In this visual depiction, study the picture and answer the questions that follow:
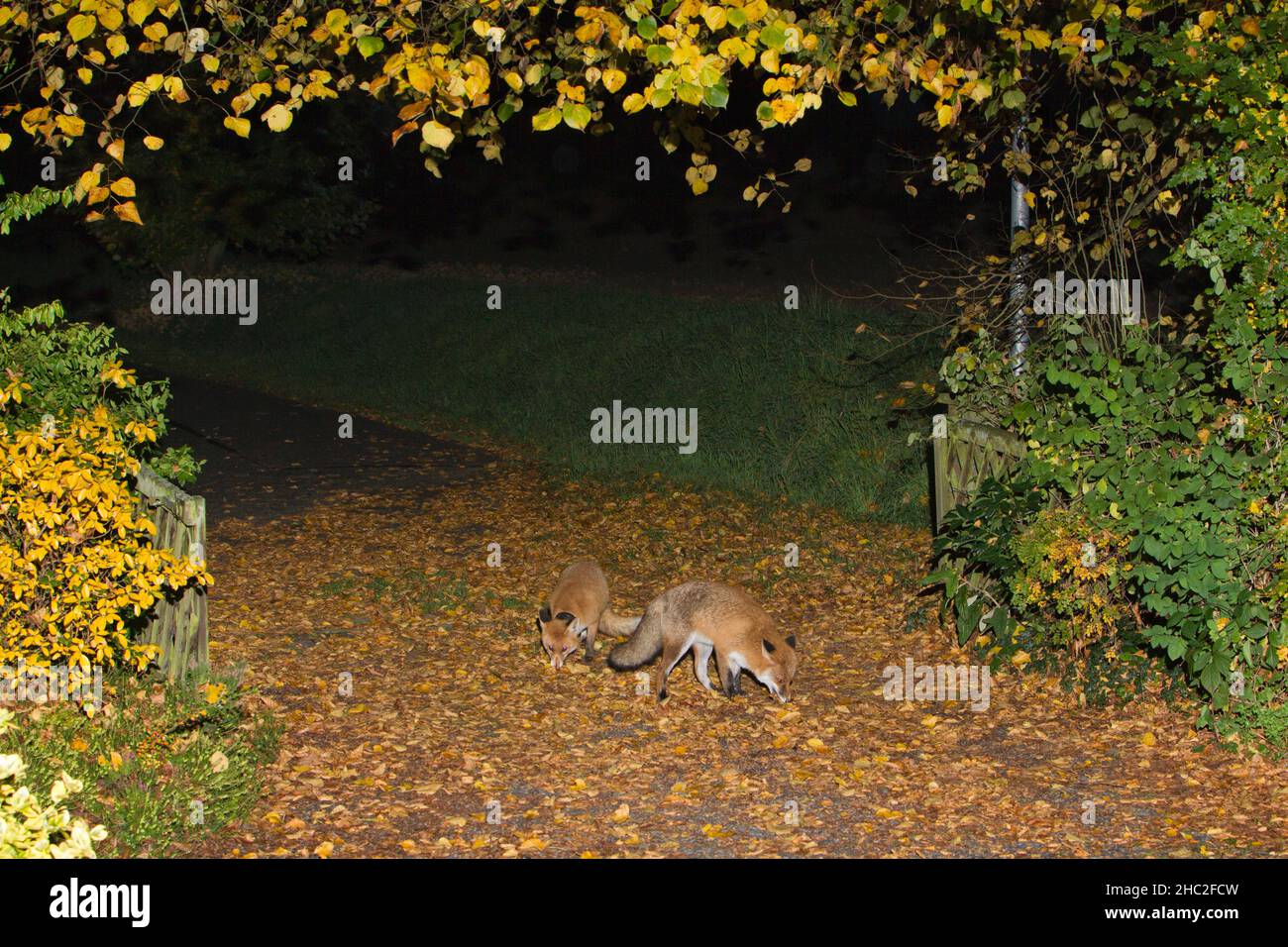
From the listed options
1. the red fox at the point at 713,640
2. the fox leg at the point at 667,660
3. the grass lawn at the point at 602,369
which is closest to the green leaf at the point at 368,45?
the red fox at the point at 713,640

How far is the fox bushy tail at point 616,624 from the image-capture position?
10086 millimetres

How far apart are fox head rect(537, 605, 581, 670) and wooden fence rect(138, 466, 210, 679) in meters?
2.50

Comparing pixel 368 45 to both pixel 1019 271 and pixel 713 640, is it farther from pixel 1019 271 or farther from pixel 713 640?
pixel 1019 271

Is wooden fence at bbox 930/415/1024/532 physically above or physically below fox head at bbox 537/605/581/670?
above

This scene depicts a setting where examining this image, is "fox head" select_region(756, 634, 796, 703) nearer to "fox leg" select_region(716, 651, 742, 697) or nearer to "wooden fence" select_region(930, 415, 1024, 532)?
"fox leg" select_region(716, 651, 742, 697)

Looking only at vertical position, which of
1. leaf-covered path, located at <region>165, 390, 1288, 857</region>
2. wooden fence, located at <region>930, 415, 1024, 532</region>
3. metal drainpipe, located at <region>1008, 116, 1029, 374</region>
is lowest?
leaf-covered path, located at <region>165, 390, 1288, 857</region>

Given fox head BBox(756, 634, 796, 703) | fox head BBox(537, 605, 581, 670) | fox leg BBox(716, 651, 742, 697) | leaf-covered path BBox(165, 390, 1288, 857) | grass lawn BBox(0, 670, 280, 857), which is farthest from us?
fox head BBox(537, 605, 581, 670)

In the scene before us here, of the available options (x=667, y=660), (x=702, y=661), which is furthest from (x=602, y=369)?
(x=667, y=660)

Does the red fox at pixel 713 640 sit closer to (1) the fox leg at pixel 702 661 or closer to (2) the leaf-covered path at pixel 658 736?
(1) the fox leg at pixel 702 661

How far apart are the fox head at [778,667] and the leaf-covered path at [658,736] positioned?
0.17 m

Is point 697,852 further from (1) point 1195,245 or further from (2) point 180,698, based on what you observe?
(1) point 1195,245

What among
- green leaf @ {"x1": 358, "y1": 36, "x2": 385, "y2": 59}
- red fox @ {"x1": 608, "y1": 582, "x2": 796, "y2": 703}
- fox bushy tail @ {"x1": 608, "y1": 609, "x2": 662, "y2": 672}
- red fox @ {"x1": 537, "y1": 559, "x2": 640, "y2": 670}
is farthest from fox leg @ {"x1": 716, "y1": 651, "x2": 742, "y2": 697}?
green leaf @ {"x1": 358, "y1": 36, "x2": 385, "y2": 59}

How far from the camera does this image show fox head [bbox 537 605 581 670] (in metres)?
9.70

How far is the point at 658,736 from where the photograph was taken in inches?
337
